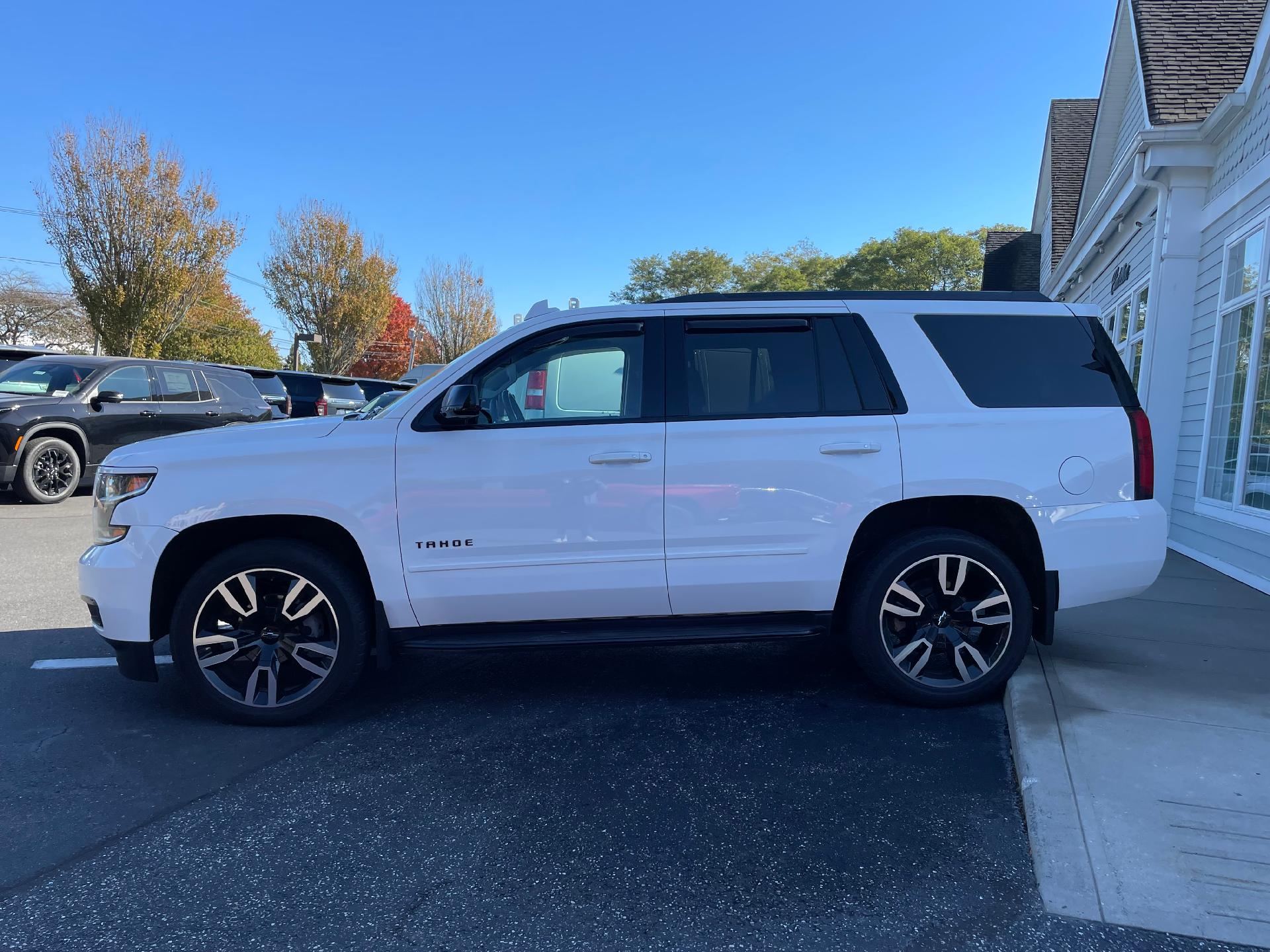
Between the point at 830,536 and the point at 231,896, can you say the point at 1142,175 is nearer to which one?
the point at 830,536

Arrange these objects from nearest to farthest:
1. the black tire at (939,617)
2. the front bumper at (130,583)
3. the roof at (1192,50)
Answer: the front bumper at (130,583) < the black tire at (939,617) < the roof at (1192,50)

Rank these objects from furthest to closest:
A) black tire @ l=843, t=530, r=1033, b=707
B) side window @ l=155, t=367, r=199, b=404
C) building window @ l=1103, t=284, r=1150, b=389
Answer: side window @ l=155, t=367, r=199, b=404
building window @ l=1103, t=284, r=1150, b=389
black tire @ l=843, t=530, r=1033, b=707

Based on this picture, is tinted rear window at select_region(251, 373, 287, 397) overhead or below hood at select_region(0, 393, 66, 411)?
overhead

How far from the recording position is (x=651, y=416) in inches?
152

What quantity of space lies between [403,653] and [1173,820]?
3144 millimetres

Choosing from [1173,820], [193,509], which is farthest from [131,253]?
[1173,820]

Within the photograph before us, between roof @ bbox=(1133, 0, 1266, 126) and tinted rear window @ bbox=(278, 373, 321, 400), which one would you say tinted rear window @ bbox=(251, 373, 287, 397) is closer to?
tinted rear window @ bbox=(278, 373, 321, 400)

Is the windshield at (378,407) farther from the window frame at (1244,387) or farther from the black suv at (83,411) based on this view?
the black suv at (83,411)

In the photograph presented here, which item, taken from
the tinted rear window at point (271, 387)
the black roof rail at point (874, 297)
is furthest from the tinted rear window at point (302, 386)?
the black roof rail at point (874, 297)

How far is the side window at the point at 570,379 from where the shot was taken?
390 centimetres

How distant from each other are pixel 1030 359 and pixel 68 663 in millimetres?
5370

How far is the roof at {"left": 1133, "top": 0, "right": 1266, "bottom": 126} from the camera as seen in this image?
879cm

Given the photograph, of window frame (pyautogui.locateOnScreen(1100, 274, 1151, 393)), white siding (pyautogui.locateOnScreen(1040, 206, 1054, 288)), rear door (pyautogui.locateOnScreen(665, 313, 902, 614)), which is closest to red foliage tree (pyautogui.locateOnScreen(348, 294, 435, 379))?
white siding (pyautogui.locateOnScreen(1040, 206, 1054, 288))

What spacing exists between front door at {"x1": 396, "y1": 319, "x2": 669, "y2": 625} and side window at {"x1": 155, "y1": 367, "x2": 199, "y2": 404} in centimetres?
939
